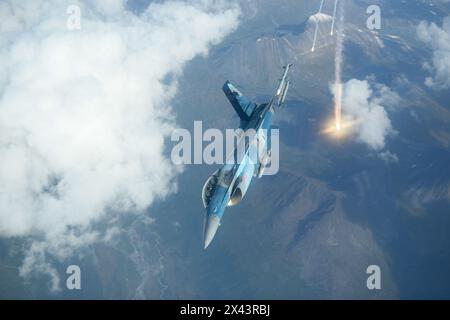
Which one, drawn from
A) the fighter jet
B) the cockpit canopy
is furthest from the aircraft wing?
the cockpit canopy

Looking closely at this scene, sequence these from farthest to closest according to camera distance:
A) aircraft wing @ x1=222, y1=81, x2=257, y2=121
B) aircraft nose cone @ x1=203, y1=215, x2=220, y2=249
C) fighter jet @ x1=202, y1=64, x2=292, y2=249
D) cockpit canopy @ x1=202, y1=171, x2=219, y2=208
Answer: aircraft wing @ x1=222, y1=81, x2=257, y2=121 < cockpit canopy @ x1=202, y1=171, x2=219, y2=208 < fighter jet @ x1=202, y1=64, x2=292, y2=249 < aircraft nose cone @ x1=203, y1=215, x2=220, y2=249

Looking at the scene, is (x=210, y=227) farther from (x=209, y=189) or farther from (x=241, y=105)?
(x=241, y=105)

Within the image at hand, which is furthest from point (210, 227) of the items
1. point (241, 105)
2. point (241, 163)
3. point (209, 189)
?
point (241, 105)

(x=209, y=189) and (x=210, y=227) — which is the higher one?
(x=209, y=189)

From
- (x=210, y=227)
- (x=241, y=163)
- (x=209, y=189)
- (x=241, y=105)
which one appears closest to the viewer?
(x=210, y=227)

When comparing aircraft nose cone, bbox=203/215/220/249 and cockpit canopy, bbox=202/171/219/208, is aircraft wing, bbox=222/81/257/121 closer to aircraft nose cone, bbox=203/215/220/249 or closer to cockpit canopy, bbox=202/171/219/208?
cockpit canopy, bbox=202/171/219/208

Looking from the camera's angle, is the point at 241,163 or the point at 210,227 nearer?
the point at 210,227
